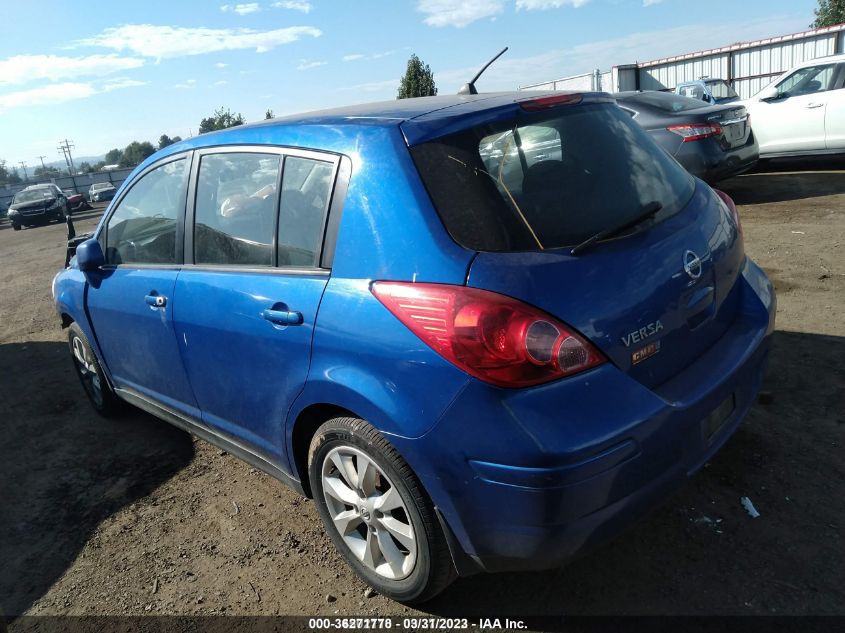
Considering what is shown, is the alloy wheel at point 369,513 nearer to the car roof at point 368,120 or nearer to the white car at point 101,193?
the car roof at point 368,120

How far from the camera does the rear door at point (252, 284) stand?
8.47 feet

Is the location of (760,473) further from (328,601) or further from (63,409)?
(63,409)

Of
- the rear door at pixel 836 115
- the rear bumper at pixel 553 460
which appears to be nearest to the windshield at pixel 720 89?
the rear door at pixel 836 115

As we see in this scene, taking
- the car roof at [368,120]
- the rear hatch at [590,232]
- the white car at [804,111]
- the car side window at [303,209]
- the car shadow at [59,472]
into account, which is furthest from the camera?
the white car at [804,111]

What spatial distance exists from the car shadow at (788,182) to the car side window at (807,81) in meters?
1.02

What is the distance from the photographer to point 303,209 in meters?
2.67

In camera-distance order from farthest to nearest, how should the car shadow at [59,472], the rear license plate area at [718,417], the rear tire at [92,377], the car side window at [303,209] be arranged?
1. the rear tire at [92,377]
2. the car shadow at [59,472]
3. the car side window at [303,209]
4. the rear license plate area at [718,417]

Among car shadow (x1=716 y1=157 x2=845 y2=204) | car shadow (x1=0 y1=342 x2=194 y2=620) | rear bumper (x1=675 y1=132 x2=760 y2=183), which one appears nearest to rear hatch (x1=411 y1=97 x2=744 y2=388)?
car shadow (x1=0 y1=342 x2=194 y2=620)

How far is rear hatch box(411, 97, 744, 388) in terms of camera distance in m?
2.12

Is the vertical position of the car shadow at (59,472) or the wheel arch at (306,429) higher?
the wheel arch at (306,429)

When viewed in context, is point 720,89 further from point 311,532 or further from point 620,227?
point 311,532

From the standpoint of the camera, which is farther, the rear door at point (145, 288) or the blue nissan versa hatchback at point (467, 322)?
the rear door at point (145, 288)

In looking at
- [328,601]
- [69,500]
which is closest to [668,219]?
[328,601]

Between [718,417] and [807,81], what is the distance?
10.1 meters
